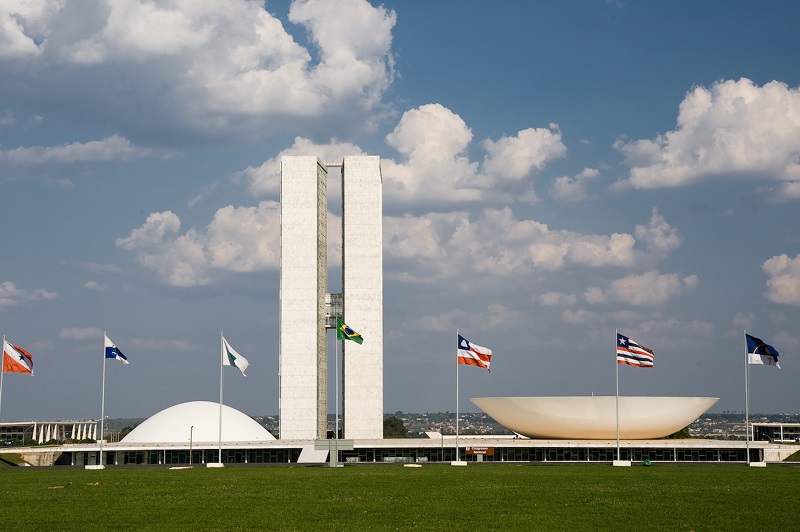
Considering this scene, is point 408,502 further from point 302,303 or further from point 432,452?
point 302,303

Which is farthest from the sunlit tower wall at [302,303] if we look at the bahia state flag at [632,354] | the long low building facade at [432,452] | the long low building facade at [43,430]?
the long low building facade at [43,430]

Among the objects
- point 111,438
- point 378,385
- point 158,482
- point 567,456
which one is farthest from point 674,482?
point 111,438

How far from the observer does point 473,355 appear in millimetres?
55750

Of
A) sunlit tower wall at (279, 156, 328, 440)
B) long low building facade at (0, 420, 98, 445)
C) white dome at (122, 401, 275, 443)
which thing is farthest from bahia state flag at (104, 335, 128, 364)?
long low building facade at (0, 420, 98, 445)

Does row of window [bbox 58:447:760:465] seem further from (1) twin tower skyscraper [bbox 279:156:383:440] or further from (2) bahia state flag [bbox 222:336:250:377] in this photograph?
(2) bahia state flag [bbox 222:336:250:377]

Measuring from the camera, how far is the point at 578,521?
22.4 metres

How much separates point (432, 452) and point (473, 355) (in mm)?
23658

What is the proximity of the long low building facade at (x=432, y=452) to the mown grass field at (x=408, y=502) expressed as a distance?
34099mm

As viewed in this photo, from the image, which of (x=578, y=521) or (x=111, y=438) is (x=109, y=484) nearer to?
(x=578, y=521)

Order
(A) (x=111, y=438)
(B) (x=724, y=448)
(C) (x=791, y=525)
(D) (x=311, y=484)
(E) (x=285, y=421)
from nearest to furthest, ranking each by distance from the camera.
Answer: (C) (x=791, y=525) → (D) (x=311, y=484) → (B) (x=724, y=448) → (E) (x=285, y=421) → (A) (x=111, y=438)

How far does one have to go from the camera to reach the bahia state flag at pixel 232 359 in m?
55.4

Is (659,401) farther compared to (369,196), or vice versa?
(369,196)

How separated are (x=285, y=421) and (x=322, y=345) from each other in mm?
8606

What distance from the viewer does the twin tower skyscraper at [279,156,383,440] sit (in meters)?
87.6
